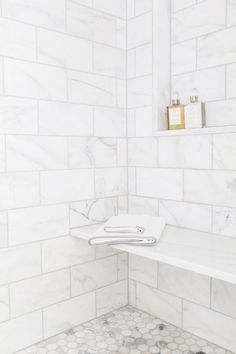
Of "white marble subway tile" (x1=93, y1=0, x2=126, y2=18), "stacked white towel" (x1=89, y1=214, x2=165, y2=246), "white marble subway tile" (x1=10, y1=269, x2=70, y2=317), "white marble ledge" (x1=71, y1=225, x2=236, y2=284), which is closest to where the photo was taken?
"white marble ledge" (x1=71, y1=225, x2=236, y2=284)

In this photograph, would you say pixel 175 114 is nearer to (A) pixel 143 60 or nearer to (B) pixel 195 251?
(A) pixel 143 60

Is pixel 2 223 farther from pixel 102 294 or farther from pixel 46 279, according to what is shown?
pixel 102 294

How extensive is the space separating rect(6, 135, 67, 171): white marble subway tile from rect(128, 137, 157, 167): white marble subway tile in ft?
1.24

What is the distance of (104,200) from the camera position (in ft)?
5.45

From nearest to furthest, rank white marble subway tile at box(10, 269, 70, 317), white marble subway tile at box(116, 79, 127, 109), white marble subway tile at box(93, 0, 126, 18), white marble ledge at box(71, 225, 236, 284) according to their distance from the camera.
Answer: white marble ledge at box(71, 225, 236, 284), white marble subway tile at box(10, 269, 70, 317), white marble subway tile at box(93, 0, 126, 18), white marble subway tile at box(116, 79, 127, 109)

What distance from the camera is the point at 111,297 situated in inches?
66.9

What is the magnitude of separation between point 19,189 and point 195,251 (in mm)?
698

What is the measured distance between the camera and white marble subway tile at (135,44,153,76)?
161 cm

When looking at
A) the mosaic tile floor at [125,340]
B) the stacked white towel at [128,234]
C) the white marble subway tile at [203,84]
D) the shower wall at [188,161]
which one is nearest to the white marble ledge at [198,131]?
the shower wall at [188,161]

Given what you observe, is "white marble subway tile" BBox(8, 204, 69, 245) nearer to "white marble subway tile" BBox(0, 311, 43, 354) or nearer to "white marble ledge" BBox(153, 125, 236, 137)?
"white marble subway tile" BBox(0, 311, 43, 354)

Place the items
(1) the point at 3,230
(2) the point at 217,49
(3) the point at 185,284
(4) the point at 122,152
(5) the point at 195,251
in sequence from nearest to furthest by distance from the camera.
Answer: (5) the point at 195,251, (1) the point at 3,230, (2) the point at 217,49, (3) the point at 185,284, (4) the point at 122,152

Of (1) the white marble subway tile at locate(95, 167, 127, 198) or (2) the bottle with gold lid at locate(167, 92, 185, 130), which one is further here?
(1) the white marble subway tile at locate(95, 167, 127, 198)

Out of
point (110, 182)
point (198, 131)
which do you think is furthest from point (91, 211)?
point (198, 131)

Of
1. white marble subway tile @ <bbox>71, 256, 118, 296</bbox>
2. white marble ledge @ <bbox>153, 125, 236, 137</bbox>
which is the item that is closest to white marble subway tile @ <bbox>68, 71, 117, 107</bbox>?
white marble ledge @ <bbox>153, 125, 236, 137</bbox>
